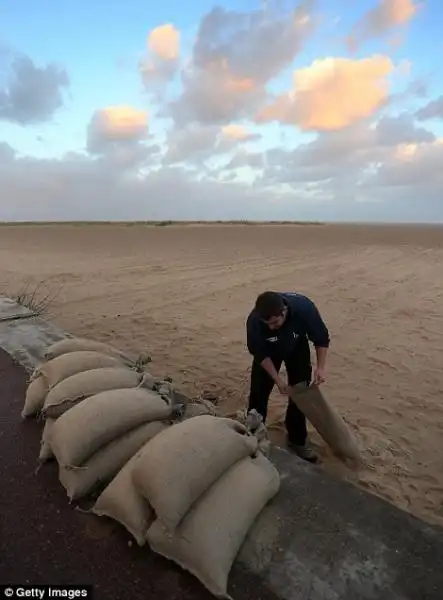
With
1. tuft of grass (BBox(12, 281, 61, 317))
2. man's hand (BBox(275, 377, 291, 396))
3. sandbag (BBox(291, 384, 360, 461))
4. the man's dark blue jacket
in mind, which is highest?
the man's dark blue jacket

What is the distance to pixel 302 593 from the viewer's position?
5.77 ft

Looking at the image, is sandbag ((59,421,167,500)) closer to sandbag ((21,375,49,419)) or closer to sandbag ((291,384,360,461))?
sandbag ((21,375,49,419))

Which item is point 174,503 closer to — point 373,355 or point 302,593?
point 302,593

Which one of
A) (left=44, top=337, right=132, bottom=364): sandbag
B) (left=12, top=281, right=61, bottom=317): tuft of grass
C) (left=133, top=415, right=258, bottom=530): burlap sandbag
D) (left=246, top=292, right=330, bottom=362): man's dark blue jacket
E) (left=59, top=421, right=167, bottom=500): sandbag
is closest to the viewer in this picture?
(left=133, top=415, right=258, bottom=530): burlap sandbag

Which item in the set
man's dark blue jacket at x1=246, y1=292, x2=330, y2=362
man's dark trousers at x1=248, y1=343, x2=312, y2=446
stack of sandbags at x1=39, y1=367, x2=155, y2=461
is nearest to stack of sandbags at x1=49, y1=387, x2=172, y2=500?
stack of sandbags at x1=39, y1=367, x2=155, y2=461

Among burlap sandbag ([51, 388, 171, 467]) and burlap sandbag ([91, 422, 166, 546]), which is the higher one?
burlap sandbag ([51, 388, 171, 467])

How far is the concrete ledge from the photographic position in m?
1.79

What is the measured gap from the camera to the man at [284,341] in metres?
2.72

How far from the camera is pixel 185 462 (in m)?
2.07

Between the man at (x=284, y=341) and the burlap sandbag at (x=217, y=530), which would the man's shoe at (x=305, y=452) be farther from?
the burlap sandbag at (x=217, y=530)

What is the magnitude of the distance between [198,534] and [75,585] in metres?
0.55

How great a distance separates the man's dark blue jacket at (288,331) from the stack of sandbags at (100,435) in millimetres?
789

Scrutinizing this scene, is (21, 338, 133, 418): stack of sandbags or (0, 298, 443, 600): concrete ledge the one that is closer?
(0, 298, 443, 600): concrete ledge

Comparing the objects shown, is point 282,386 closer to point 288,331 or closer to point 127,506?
point 288,331
